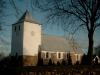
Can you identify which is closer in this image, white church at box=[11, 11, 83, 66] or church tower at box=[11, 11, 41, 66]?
church tower at box=[11, 11, 41, 66]

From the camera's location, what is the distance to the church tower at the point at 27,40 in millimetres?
62188

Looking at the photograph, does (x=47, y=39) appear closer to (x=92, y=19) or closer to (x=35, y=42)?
(x=35, y=42)

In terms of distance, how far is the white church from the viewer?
62.6 metres

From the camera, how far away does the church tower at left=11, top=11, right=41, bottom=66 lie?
62.2 m

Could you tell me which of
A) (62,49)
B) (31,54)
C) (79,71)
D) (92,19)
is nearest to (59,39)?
(62,49)

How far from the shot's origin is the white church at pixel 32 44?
205 feet

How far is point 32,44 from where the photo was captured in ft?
211

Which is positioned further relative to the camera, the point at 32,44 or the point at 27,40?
the point at 32,44

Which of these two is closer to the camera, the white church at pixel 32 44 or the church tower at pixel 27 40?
the church tower at pixel 27 40

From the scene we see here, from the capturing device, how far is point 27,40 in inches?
2500

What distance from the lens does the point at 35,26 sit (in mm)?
66812

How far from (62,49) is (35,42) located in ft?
33.6

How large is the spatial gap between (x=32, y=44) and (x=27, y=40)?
1945 millimetres

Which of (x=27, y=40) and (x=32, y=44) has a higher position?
(x=27, y=40)
